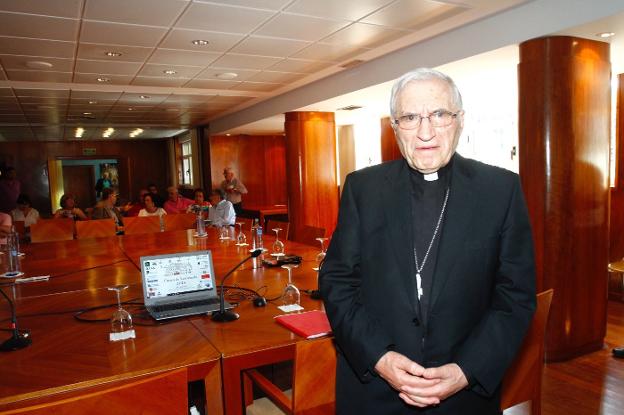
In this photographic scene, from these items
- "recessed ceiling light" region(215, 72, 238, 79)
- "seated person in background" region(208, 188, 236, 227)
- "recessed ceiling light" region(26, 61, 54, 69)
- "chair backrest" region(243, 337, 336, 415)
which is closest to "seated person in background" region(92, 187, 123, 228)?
"seated person in background" region(208, 188, 236, 227)

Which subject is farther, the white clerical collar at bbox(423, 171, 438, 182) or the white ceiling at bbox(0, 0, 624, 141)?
the white ceiling at bbox(0, 0, 624, 141)

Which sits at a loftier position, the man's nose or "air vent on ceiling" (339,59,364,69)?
"air vent on ceiling" (339,59,364,69)

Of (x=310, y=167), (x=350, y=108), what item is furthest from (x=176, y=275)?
(x=310, y=167)

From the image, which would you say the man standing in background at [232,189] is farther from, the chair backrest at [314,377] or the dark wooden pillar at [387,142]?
the chair backrest at [314,377]

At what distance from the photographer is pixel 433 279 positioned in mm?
1303

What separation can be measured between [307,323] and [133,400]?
96 centimetres

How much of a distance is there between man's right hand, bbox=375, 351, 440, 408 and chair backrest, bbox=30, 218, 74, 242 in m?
5.97

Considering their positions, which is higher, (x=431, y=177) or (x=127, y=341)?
(x=431, y=177)

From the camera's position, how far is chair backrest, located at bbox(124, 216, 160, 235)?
6375 mm

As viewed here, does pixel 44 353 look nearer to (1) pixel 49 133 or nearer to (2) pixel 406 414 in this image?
(2) pixel 406 414

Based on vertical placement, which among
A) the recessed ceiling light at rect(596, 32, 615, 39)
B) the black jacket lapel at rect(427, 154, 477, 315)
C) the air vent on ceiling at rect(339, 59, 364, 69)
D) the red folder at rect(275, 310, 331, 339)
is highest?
the air vent on ceiling at rect(339, 59, 364, 69)

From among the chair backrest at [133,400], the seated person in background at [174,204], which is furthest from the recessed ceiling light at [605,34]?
the seated person in background at [174,204]

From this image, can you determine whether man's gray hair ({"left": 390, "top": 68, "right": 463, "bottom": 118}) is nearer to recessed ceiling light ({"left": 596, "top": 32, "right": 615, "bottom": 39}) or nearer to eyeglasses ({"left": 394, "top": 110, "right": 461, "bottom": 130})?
eyeglasses ({"left": 394, "top": 110, "right": 461, "bottom": 130})

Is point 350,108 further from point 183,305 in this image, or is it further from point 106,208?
point 183,305
